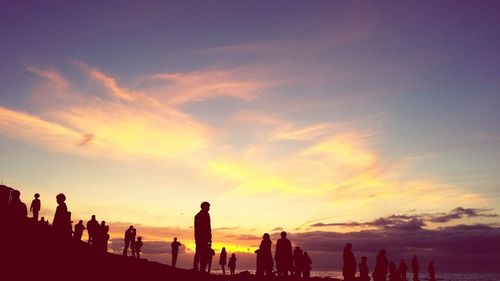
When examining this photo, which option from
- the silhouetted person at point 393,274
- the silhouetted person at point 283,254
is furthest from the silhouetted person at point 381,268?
the silhouetted person at point 283,254

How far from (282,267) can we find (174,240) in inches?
507

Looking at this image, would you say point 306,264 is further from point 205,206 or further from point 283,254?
point 205,206

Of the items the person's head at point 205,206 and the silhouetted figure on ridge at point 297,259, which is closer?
the person's head at point 205,206

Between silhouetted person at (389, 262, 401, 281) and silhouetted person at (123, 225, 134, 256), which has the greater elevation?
silhouetted person at (123, 225, 134, 256)

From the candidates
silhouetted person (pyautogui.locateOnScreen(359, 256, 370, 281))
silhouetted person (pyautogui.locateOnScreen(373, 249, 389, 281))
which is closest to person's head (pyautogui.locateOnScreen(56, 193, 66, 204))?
silhouetted person (pyautogui.locateOnScreen(359, 256, 370, 281))

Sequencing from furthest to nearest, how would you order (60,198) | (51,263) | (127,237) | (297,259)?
(127,237) → (297,259) → (60,198) → (51,263)

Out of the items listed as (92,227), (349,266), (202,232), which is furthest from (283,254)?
(92,227)

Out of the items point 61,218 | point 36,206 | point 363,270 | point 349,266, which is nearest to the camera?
point 61,218

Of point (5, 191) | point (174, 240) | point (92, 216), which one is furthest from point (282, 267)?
point (5, 191)

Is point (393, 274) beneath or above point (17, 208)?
beneath

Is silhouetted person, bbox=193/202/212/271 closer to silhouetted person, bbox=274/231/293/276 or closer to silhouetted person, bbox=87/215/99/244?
silhouetted person, bbox=274/231/293/276

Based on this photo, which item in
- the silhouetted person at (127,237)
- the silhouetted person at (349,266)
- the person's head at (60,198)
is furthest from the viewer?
the silhouetted person at (127,237)

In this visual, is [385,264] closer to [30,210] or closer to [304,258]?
[304,258]

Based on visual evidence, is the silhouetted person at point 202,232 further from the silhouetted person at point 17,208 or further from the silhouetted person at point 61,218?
the silhouetted person at point 17,208
